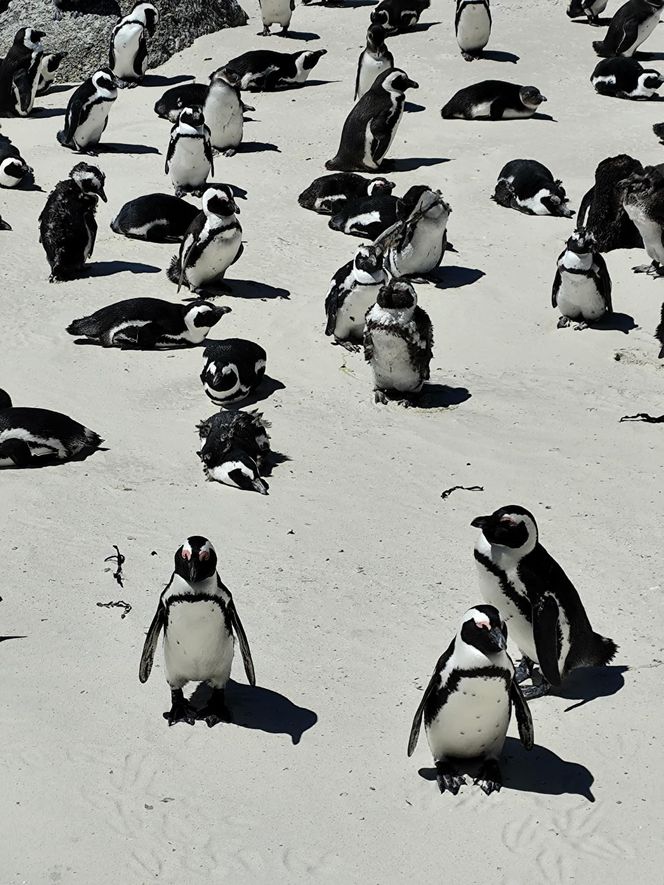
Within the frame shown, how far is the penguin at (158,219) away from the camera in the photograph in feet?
36.0

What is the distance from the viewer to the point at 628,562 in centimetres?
621

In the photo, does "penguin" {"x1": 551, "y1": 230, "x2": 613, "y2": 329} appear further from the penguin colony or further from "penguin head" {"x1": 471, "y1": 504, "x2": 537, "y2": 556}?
"penguin head" {"x1": 471, "y1": 504, "x2": 537, "y2": 556}

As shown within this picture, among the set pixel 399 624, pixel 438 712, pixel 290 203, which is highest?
pixel 438 712

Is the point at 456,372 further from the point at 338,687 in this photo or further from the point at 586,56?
the point at 586,56

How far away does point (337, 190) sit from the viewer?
11328 mm

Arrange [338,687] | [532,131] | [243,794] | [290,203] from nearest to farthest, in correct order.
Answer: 1. [243,794]
2. [338,687]
3. [290,203]
4. [532,131]

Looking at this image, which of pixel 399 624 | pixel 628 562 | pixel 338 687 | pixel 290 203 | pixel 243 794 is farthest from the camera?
pixel 290 203

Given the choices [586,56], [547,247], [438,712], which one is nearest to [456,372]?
[547,247]

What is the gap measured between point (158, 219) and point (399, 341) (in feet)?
11.7

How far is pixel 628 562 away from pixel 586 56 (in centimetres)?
1018

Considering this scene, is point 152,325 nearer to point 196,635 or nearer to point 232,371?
point 232,371

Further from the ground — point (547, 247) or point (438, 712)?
point (438, 712)

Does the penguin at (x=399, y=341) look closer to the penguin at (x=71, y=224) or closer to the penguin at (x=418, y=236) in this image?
the penguin at (x=418, y=236)

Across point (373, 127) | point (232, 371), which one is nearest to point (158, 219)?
point (373, 127)
